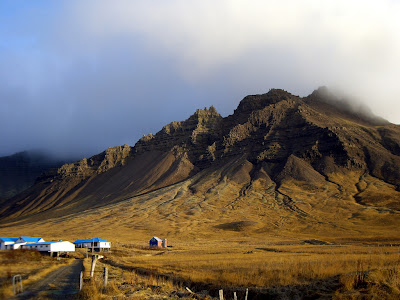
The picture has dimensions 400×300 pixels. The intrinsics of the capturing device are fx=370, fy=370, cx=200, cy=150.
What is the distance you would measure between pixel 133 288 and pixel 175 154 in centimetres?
17719

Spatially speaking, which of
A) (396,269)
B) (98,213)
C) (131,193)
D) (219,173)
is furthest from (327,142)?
(396,269)

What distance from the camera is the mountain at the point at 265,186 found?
112750 mm

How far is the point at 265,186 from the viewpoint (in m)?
147

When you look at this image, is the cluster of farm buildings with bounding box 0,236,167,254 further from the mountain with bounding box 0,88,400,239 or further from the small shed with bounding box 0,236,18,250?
the mountain with bounding box 0,88,400,239

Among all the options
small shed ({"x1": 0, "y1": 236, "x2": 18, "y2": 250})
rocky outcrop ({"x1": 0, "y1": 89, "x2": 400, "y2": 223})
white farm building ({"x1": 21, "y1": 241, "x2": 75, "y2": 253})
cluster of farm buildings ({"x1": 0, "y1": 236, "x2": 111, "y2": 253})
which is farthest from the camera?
rocky outcrop ({"x1": 0, "y1": 89, "x2": 400, "y2": 223})

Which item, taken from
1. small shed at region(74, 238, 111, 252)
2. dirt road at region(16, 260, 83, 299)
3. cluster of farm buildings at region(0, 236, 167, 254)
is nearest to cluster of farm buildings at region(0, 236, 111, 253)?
cluster of farm buildings at region(0, 236, 167, 254)

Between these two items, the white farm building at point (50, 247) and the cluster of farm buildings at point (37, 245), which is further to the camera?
the cluster of farm buildings at point (37, 245)

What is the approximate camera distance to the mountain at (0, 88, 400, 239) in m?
113

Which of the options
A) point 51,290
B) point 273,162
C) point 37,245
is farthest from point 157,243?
point 273,162

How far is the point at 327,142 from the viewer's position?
164500mm

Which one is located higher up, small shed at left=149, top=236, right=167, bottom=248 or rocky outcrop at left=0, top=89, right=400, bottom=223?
rocky outcrop at left=0, top=89, right=400, bottom=223

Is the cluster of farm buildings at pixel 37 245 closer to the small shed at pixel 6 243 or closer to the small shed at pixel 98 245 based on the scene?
the small shed at pixel 6 243

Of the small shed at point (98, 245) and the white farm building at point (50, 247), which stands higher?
the white farm building at point (50, 247)

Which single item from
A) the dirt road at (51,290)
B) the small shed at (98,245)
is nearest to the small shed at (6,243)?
the small shed at (98,245)
